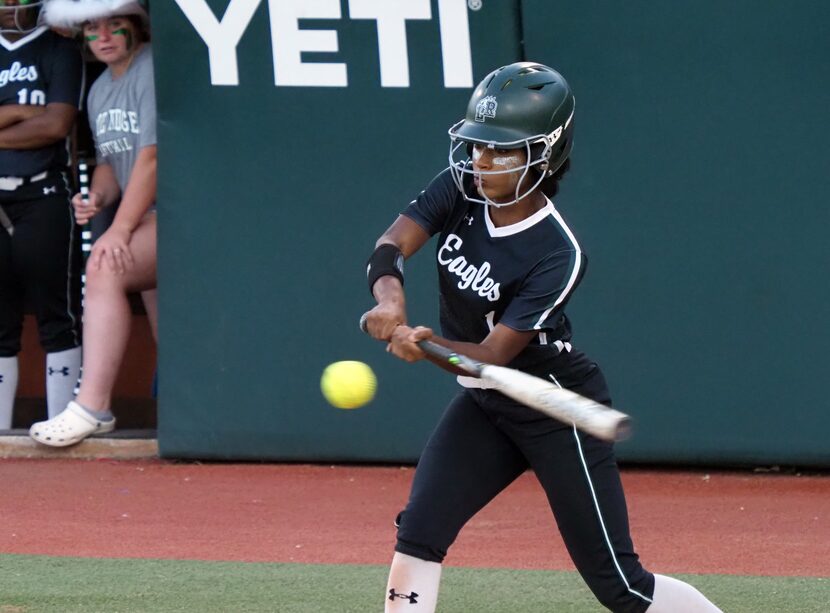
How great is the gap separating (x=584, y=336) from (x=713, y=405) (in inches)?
25.6

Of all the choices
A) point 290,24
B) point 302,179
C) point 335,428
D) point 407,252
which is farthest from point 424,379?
point 407,252

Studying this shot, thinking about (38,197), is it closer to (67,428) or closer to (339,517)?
(67,428)

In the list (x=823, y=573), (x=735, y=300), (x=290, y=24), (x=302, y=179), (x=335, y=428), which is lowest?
(x=823, y=573)

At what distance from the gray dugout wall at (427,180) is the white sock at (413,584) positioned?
289 cm

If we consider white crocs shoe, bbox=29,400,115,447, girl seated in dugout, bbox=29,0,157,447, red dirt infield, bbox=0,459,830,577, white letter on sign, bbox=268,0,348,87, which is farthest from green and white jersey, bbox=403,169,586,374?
white crocs shoe, bbox=29,400,115,447

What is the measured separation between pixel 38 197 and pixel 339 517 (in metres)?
2.31

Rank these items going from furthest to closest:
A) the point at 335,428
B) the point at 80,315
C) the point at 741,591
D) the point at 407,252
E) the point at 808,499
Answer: the point at 80,315 < the point at 335,428 < the point at 808,499 < the point at 741,591 < the point at 407,252

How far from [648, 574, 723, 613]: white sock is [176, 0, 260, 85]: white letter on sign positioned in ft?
11.8

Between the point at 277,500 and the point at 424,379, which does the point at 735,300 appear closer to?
the point at 424,379

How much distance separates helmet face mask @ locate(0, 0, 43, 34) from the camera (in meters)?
6.93

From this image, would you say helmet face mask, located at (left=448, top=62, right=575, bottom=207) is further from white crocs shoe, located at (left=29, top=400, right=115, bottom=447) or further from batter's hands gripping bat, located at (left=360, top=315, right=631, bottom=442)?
white crocs shoe, located at (left=29, top=400, right=115, bottom=447)

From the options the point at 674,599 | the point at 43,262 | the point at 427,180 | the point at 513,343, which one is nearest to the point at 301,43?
the point at 427,180

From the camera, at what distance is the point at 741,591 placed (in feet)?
15.6

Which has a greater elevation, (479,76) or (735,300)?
(479,76)
